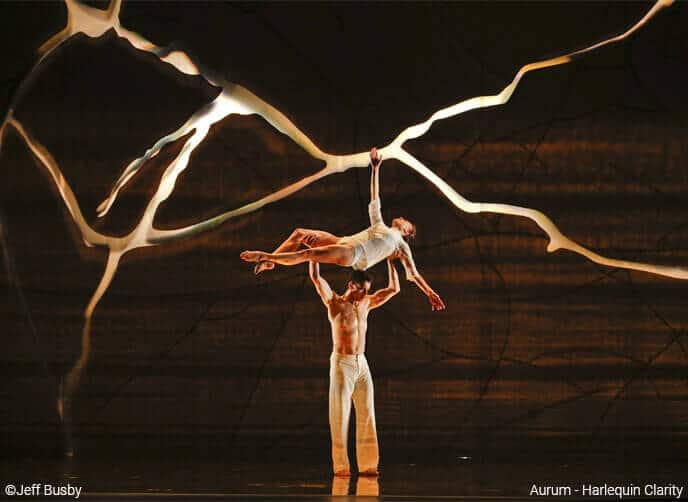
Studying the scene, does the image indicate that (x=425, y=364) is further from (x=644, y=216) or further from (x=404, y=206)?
(x=644, y=216)

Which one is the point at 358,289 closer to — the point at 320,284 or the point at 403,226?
the point at 320,284

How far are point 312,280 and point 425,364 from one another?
0.77 metres

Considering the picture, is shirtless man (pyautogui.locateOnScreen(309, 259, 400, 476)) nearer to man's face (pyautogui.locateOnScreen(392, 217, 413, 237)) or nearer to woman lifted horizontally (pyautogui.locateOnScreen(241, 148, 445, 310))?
woman lifted horizontally (pyautogui.locateOnScreen(241, 148, 445, 310))

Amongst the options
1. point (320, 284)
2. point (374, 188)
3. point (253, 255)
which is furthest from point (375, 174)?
point (253, 255)

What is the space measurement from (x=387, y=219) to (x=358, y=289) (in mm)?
459

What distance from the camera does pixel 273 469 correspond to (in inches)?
220

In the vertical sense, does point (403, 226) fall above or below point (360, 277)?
above

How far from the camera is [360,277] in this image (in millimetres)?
5664

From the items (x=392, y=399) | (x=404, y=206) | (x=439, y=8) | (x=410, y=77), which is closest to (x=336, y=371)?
(x=392, y=399)

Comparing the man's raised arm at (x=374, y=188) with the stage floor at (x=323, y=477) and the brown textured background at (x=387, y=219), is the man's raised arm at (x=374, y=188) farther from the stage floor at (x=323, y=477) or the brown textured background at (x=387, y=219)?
the stage floor at (x=323, y=477)

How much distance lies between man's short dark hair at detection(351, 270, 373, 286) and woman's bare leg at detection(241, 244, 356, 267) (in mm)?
62

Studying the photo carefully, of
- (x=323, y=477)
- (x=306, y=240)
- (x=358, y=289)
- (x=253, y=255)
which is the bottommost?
(x=323, y=477)

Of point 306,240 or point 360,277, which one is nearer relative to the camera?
point 360,277

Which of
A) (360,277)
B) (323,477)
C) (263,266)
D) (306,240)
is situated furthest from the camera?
(306,240)
